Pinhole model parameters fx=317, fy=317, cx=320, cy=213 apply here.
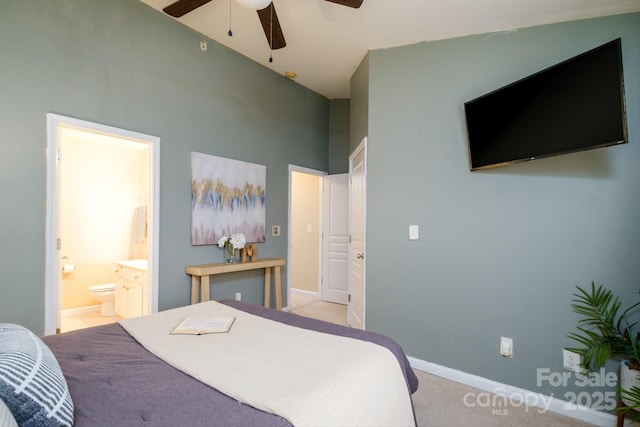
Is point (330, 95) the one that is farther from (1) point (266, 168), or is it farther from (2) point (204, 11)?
(2) point (204, 11)

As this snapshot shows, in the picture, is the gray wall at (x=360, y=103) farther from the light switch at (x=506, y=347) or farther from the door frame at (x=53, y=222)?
the door frame at (x=53, y=222)

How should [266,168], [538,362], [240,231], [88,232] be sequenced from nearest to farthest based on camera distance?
1. [538,362]
2. [240,231]
3. [266,168]
4. [88,232]

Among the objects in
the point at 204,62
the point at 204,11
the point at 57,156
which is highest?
the point at 204,11

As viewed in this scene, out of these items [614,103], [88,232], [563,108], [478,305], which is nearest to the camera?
[614,103]

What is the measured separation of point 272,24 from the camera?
7.80 ft

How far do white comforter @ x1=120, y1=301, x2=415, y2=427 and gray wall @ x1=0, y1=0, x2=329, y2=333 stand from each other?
121 centimetres

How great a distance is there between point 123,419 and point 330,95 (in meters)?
4.44

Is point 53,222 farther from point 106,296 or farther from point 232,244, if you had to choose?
point 106,296

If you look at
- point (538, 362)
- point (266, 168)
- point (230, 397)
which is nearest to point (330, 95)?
point (266, 168)

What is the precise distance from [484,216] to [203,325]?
2150 millimetres

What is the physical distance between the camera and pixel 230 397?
1059 millimetres

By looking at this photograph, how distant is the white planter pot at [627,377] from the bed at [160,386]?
1267 mm

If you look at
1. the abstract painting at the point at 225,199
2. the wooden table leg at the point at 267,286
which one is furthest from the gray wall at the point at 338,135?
the wooden table leg at the point at 267,286

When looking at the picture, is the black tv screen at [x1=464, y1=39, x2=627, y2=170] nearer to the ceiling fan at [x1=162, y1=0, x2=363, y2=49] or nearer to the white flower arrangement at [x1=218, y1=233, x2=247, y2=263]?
the ceiling fan at [x1=162, y1=0, x2=363, y2=49]
